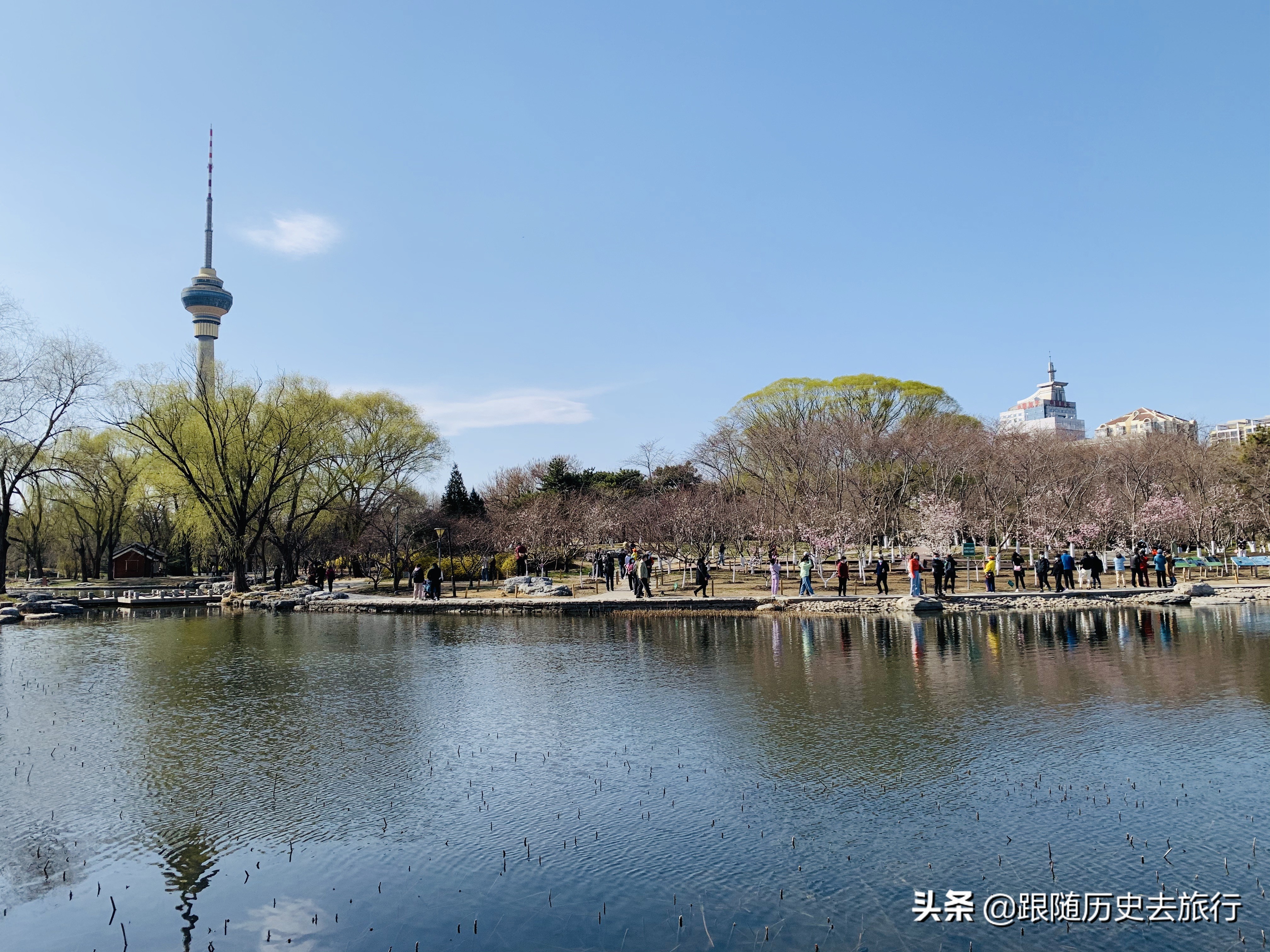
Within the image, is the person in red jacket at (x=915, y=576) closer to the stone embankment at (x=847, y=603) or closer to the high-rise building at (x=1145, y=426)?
the stone embankment at (x=847, y=603)

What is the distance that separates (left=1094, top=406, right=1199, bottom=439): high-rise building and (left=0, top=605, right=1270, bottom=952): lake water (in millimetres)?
55094

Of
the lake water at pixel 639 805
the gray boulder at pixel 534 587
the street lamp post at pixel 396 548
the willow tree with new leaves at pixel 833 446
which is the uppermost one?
the willow tree with new leaves at pixel 833 446

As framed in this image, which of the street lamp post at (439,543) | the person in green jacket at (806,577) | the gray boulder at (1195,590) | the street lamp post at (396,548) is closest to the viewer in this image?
the gray boulder at (1195,590)

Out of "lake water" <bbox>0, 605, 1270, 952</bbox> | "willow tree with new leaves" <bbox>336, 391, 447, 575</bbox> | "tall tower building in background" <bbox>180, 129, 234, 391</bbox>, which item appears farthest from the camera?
"tall tower building in background" <bbox>180, 129, 234, 391</bbox>

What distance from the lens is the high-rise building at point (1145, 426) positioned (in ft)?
212

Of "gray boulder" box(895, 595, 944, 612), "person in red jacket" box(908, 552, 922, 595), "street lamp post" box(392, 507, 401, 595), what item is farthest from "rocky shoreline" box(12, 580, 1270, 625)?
"street lamp post" box(392, 507, 401, 595)

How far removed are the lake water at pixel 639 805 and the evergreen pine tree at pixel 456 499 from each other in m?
36.1

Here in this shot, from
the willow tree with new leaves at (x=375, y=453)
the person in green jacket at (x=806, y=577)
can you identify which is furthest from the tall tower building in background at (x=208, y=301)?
the person in green jacket at (x=806, y=577)

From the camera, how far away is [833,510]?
42.7 metres

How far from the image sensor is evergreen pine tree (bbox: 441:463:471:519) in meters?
54.1

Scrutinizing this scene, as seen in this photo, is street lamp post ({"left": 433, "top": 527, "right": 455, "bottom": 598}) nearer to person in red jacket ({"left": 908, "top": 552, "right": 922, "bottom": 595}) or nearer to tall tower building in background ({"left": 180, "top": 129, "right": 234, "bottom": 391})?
person in red jacket ({"left": 908, "top": 552, "right": 922, "bottom": 595})

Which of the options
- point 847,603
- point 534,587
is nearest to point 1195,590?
point 847,603

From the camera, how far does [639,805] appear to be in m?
9.21

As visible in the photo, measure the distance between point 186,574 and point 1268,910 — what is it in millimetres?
73763
